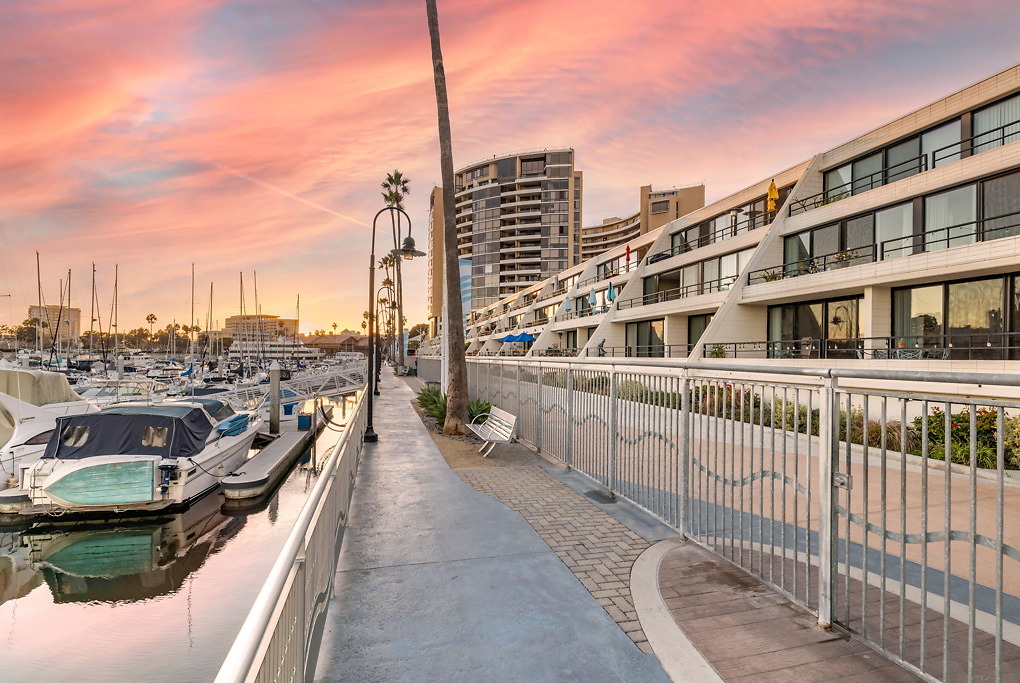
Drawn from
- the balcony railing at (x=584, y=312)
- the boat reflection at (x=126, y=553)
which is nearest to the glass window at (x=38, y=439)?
the boat reflection at (x=126, y=553)

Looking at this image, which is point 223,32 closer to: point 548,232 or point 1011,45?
point 1011,45

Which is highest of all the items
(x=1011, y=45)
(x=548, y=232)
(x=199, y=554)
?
(x=548, y=232)

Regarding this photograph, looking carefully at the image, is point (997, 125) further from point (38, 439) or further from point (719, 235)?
point (38, 439)

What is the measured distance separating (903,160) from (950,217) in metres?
3.96

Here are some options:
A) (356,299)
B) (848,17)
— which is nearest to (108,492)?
(848,17)

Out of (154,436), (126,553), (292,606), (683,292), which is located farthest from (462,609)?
(683,292)

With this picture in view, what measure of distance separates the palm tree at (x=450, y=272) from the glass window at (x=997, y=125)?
59.7 ft

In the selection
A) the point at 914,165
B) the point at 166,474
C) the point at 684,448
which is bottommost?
the point at 166,474

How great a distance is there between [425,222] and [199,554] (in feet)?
518

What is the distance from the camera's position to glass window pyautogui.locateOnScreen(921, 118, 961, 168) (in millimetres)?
18922

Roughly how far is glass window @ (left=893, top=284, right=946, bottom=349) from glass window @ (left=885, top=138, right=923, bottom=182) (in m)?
5.17

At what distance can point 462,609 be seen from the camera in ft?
13.8

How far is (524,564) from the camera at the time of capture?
5.16 meters

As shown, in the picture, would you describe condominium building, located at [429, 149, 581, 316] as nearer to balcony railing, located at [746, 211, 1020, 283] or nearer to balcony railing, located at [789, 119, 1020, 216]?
balcony railing, located at [789, 119, 1020, 216]
